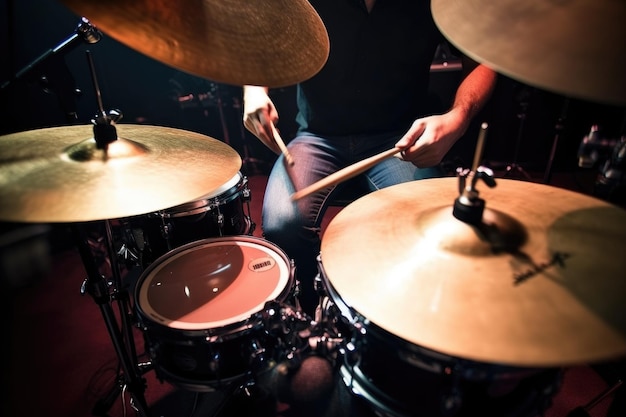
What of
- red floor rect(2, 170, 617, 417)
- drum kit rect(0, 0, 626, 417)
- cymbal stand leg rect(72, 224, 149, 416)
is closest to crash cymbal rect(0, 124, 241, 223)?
drum kit rect(0, 0, 626, 417)

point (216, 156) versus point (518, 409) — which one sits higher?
point (216, 156)

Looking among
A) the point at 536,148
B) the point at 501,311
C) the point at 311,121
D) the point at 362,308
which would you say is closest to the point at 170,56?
the point at 362,308

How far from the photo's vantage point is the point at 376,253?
60 centimetres

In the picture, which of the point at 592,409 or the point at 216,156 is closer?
the point at 216,156

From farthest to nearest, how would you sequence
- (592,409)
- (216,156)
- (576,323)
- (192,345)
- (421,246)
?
(592,409)
(216,156)
(192,345)
(421,246)
(576,323)

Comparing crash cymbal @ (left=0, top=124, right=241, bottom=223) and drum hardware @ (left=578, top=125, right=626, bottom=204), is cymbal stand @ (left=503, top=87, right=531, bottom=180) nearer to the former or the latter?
drum hardware @ (left=578, top=125, right=626, bottom=204)

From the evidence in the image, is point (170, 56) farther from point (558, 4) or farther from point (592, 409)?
point (592, 409)

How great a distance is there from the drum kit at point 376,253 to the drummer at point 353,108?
19 cm

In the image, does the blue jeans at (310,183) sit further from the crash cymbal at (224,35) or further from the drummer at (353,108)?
the crash cymbal at (224,35)

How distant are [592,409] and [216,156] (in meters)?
1.39

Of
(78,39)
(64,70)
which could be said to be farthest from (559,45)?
(64,70)

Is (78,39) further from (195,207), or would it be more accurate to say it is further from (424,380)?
(424,380)

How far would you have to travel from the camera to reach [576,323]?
464 millimetres

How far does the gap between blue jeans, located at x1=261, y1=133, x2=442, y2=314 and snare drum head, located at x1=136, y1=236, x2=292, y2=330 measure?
0.12 metres
